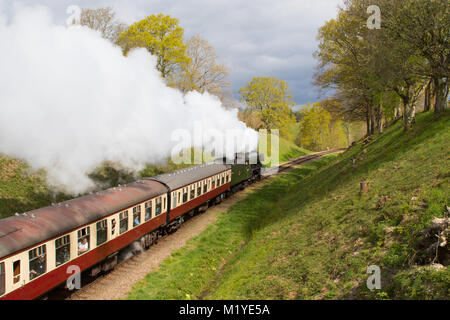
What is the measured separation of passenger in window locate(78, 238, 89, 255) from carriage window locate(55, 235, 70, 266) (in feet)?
1.79

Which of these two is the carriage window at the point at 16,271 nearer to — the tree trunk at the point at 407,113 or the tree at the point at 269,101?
the tree trunk at the point at 407,113

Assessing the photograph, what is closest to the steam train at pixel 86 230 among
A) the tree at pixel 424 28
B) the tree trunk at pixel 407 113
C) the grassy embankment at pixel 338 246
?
the grassy embankment at pixel 338 246

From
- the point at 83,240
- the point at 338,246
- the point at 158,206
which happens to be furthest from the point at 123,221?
the point at 338,246

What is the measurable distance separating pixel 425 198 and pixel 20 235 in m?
13.5

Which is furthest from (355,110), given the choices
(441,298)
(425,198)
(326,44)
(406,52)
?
(441,298)

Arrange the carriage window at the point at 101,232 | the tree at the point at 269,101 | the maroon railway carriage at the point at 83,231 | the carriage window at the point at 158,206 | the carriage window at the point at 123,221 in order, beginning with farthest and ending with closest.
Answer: the tree at the point at 269,101 → the carriage window at the point at 158,206 → the carriage window at the point at 123,221 → the carriage window at the point at 101,232 → the maroon railway carriage at the point at 83,231

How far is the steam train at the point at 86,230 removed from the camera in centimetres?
911

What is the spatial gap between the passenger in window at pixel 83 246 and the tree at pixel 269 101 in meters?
45.4

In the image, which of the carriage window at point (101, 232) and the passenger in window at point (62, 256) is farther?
the carriage window at point (101, 232)

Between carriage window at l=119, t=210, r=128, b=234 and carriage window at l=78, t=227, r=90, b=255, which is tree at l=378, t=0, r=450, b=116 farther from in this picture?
carriage window at l=78, t=227, r=90, b=255

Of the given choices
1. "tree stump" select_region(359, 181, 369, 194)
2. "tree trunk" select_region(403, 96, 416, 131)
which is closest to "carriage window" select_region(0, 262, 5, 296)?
"tree stump" select_region(359, 181, 369, 194)

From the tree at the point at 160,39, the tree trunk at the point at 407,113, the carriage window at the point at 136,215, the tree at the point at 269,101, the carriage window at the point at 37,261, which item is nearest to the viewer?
the carriage window at the point at 37,261

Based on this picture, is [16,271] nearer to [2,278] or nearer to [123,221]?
[2,278]

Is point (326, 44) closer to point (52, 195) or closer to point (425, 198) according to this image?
point (425, 198)
